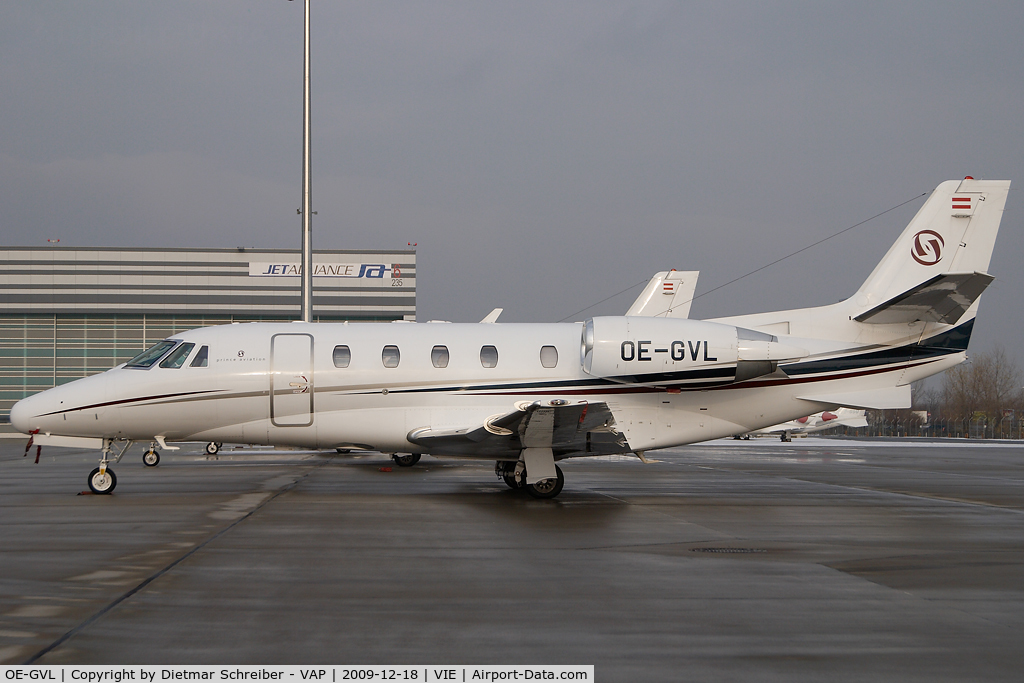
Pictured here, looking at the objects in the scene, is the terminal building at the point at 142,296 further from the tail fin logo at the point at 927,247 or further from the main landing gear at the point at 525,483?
the tail fin logo at the point at 927,247

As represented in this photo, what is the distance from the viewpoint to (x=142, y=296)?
163 feet

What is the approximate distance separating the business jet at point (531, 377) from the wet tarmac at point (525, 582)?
1156 mm

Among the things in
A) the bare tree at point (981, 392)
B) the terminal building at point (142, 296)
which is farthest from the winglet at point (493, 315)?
the bare tree at point (981, 392)

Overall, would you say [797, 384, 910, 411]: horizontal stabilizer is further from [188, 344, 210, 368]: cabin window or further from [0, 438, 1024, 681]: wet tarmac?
[188, 344, 210, 368]: cabin window

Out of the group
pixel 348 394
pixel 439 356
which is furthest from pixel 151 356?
pixel 439 356

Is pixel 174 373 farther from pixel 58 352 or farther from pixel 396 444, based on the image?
pixel 58 352

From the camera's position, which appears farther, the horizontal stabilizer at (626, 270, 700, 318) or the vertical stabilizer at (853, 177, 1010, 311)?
the horizontal stabilizer at (626, 270, 700, 318)

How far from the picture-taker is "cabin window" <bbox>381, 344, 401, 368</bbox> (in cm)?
1450

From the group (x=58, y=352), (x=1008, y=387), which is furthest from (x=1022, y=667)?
(x=1008, y=387)

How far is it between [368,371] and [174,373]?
3.50 meters

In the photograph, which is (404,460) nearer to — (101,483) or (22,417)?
(101,483)

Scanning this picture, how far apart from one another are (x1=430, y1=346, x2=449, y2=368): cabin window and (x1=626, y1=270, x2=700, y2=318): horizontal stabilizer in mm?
14953

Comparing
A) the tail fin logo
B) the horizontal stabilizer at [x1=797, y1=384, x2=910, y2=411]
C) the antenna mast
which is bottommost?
the horizontal stabilizer at [x1=797, y1=384, x2=910, y2=411]

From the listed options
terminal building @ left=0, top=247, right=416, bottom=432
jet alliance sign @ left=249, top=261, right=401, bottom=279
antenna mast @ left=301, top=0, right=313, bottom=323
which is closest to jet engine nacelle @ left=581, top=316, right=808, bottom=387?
antenna mast @ left=301, top=0, right=313, bottom=323
